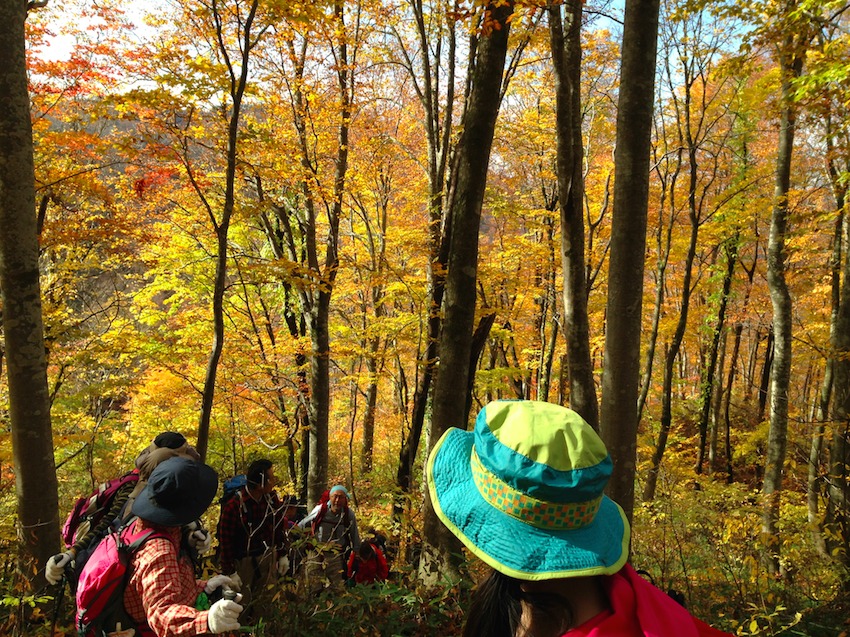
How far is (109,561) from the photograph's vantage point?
2.18 meters

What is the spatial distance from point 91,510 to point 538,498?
276 cm

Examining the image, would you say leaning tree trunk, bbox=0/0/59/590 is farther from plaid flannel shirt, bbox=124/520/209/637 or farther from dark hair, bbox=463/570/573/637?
dark hair, bbox=463/570/573/637

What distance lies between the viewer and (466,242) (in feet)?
13.7

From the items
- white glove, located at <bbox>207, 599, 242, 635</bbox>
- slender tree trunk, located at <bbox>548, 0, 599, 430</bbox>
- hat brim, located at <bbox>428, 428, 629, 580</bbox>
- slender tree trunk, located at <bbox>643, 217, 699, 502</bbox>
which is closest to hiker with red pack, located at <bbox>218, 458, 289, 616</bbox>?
white glove, located at <bbox>207, 599, 242, 635</bbox>

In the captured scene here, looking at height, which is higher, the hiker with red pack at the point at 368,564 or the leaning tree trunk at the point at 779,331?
the leaning tree trunk at the point at 779,331

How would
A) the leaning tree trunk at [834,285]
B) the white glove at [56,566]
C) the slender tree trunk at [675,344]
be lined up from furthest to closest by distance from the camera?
the slender tree trunk at [675,344]
the leaning tree trunk at [834,285]
the white glove at [56,566]

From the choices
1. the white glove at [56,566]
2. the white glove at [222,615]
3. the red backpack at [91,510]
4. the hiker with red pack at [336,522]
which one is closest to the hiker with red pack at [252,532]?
the hiker with red pack at [336,522]

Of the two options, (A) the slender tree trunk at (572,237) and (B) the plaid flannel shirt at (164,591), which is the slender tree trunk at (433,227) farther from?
(B) the plaid flannel shirt at (164,591)

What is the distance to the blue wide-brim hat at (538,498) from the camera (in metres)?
1.09

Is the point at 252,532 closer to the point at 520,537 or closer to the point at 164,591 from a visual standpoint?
the point at 164,591

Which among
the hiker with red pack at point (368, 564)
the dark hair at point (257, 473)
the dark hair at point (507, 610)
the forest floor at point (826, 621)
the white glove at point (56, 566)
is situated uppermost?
the dark hair at point (507, 610)

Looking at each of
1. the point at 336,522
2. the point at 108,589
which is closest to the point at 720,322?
the point at 336,522

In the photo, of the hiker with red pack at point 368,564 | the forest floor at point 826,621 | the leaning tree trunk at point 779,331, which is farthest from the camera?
the leaning tree trunk at point 779,331

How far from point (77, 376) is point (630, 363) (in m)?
14.6
